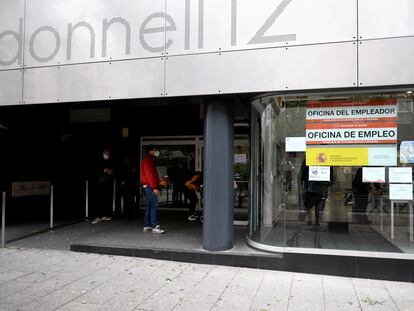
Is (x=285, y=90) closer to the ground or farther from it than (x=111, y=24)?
closer to the ground

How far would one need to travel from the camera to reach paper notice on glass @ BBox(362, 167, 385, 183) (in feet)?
18.9

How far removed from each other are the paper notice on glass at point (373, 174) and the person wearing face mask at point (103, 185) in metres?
5.97

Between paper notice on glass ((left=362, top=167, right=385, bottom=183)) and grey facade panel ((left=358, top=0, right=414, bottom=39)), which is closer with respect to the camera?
grey facade panel ((left=358, top=0, right=414, bottom=39))

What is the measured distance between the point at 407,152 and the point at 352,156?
0.78 meters

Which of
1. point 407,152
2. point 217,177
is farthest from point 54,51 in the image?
point 407,152

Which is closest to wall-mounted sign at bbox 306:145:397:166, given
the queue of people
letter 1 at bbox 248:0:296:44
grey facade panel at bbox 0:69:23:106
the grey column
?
the grey column

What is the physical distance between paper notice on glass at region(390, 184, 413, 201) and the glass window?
1 centimetres

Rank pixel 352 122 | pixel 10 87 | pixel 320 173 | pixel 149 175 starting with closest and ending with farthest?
pixel 352 122, pixel 320 173, pixel 10 87, pixel 149 175

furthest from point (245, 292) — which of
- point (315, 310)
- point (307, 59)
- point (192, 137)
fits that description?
point (192, 137)

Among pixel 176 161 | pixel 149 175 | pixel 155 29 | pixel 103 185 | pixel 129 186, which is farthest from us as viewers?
pixel 176 161

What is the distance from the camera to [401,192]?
570 cm

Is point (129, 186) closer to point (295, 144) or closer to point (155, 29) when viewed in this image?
point (155, 29)

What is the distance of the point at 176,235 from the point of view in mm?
7438

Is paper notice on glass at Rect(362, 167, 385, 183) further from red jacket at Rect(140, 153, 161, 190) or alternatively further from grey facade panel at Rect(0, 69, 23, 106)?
grey facade panel at Rect(0, 69, 23, 106)
